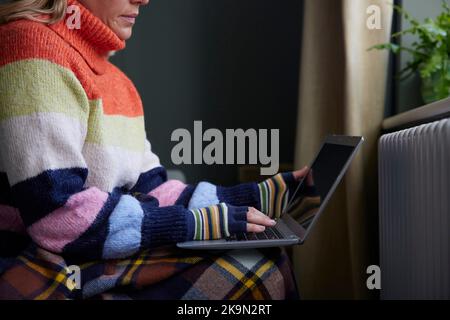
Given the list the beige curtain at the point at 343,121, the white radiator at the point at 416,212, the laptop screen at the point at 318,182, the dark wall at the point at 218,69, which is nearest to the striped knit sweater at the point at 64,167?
the laptop screen at the point at 318,182

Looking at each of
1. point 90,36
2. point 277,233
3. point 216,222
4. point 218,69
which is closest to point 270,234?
point 277,233

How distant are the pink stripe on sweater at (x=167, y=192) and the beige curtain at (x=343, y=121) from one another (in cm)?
51

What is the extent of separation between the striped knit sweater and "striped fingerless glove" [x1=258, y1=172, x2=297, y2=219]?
8.6 inches

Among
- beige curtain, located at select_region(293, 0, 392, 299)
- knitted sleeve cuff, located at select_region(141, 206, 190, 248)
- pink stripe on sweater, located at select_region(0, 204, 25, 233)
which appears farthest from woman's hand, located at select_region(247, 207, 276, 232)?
beige curtain, located at select_region(293, 0, 392, 299)

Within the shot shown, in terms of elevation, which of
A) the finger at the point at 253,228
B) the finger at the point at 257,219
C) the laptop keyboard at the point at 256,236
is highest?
the finger at the point at 257,219

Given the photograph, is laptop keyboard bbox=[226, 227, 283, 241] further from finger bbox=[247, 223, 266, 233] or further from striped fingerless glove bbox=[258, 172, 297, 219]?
striped fingerless glove bbox=[258, 172, 297, 219]

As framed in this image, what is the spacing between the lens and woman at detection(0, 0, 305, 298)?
30.6 inches

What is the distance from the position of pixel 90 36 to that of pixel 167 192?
0.38 metres

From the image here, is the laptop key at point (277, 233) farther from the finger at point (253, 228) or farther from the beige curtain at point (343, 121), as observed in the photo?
the beige curtain at point (343, 121)

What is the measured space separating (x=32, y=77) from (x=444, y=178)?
669 millimetres

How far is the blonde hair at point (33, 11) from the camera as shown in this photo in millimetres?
896

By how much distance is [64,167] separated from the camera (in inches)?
31.2

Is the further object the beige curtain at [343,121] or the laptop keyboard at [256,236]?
the beige curtain at [343,121]
